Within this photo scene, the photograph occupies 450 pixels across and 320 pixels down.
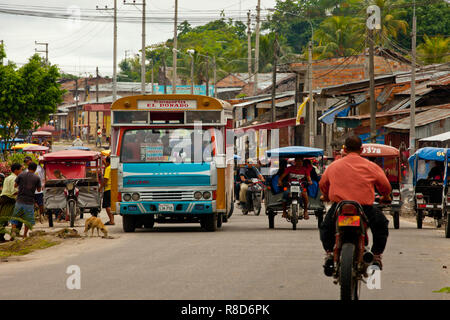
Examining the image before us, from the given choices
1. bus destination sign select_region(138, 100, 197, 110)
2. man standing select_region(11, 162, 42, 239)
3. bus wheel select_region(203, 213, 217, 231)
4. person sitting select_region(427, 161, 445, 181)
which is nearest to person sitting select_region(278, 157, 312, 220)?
bus wheel select_region(203, 213, 217, 231)

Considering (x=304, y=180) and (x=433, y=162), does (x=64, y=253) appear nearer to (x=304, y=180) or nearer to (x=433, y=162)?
(x=304, y=180)

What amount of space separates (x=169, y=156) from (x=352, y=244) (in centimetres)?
1108

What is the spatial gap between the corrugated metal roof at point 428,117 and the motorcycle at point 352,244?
27.9 meters

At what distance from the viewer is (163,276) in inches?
427

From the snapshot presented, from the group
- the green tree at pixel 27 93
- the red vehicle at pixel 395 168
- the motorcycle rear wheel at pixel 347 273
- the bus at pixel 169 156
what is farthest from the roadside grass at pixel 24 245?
the green tree at pixel 27 93

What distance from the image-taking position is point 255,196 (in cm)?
2875

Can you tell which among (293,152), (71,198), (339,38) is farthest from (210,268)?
(339,38)

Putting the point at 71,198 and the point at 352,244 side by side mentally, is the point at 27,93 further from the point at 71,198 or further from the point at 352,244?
the point at 352,244

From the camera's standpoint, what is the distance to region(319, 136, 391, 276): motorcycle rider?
28.7 feet

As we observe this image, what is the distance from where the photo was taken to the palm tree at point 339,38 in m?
71.4

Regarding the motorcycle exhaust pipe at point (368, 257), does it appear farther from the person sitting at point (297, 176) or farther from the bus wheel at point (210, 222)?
the person sitting at point (297, 176)

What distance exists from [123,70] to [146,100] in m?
117

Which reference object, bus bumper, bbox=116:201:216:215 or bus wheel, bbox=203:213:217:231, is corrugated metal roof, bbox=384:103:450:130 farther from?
bus bumper, bbox=116:201:216:215

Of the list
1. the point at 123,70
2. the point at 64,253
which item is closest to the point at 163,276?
the point at 64,253
